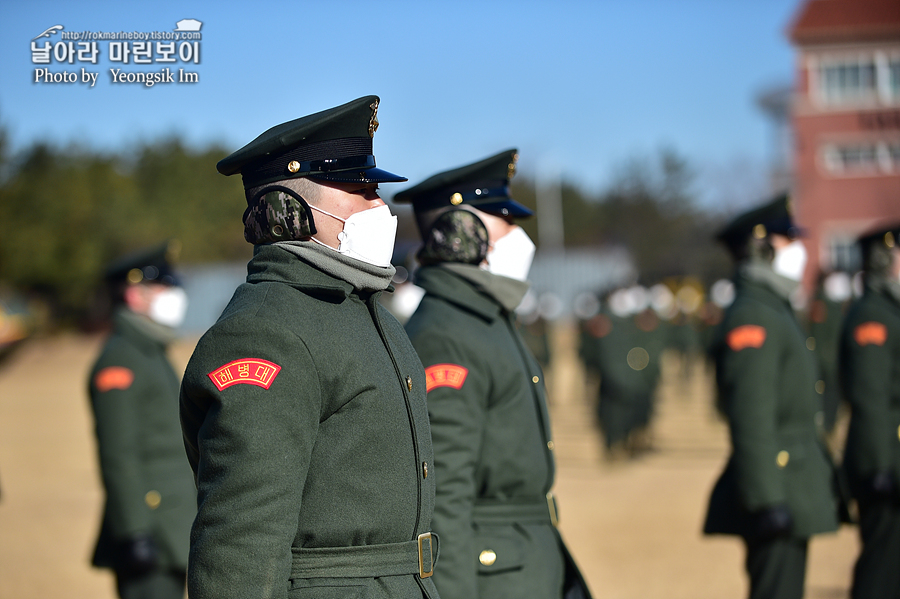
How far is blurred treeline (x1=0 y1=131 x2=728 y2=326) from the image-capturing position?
39.3 meters

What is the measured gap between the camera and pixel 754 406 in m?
4.94

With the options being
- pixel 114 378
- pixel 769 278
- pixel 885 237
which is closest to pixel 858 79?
pixel 885 237

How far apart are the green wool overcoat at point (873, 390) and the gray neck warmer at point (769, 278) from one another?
2.36 ft

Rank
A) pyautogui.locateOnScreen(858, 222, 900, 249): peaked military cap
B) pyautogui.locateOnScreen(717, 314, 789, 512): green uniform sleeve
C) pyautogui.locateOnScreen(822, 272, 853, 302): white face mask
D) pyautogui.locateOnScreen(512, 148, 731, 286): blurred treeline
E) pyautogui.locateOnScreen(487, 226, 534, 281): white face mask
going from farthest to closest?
pyautogui.locateOnScreen(512, 148, 731, 286): blurred treeline < pyautogui.locateOnScreen(822, 272, 853, 302): white face mask < pyautogui.locateOnScreen(858, 222, 900, 249): peaked military cap < pyautogui.locateOnScreen(717, 314, 789, 512): green uniform sleeve < pyautogui.locateOnScreen(487, 226, 534, 281): white face mask

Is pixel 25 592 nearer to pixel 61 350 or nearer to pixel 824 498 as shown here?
pixel 824 498

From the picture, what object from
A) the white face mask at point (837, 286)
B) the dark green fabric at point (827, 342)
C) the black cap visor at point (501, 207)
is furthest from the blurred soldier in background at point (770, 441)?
the white face mask at point (837, 286)

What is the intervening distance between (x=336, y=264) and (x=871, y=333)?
4176mm

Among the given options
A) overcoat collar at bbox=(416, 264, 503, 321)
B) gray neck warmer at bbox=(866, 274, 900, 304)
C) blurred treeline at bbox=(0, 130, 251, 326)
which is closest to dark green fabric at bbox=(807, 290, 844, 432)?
gray neck warmer at bbox=(866, 274, 900, 304)

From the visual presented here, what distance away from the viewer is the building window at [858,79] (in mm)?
38312

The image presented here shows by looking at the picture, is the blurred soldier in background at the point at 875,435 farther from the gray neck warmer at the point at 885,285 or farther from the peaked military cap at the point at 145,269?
the peaked military cap at the point at 145,269

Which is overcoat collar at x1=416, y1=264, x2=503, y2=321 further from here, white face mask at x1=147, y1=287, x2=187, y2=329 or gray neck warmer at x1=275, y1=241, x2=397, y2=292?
white face mask at x1=147, y1=287, x2=187, y2=329

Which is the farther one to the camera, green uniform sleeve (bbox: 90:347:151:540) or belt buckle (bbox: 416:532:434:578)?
green uniform sleeve (bbox: 90:347:151:540)

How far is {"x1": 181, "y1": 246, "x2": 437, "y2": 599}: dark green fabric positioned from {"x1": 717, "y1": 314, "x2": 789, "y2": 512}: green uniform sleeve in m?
2.74

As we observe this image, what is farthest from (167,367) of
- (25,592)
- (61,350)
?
(61,350)
